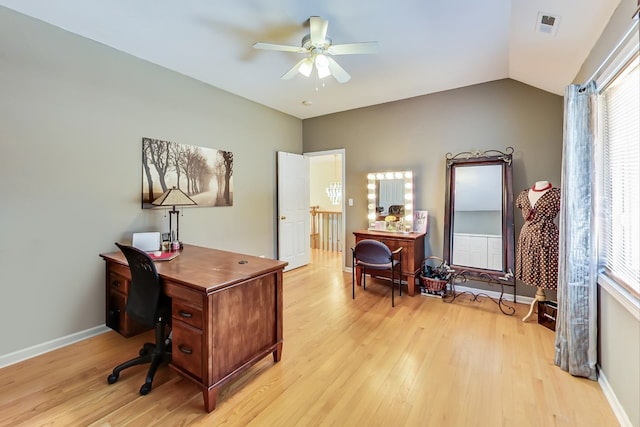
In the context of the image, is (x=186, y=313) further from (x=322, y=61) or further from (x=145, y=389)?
(x=322, y=61)

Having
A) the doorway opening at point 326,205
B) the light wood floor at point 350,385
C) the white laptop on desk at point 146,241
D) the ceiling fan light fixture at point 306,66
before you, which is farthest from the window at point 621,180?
the white laptop on desk at point 146,241

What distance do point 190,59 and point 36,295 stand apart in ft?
8.44

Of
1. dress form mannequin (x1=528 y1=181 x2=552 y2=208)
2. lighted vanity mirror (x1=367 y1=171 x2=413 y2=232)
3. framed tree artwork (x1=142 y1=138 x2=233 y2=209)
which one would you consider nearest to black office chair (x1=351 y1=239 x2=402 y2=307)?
lighted vanity mirror (x1=367 y1=171 x2=413 y2=232)

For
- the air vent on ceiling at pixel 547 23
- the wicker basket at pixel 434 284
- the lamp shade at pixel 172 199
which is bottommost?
the wicker basket at pixel 434 284

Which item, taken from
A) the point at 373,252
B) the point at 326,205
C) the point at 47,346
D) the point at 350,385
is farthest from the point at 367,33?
the point at 326,205

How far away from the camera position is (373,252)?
3.41 metres

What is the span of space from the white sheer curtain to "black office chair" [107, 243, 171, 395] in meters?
2.90

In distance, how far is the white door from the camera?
472 centimetres

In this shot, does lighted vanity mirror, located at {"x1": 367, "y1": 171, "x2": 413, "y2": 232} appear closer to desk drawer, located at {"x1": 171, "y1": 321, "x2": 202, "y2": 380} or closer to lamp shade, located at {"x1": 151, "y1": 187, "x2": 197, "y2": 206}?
lamp shade, located at {"x1": 151, "y1": 187, "x2": 197, "y2": 206}

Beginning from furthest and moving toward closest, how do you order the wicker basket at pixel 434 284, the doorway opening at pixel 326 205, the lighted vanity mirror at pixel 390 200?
1. the doorway opening at pixel 326 205
2. the lighted vanity mirror at pixel 390 200
3. the wicker basket at pixel 434 284

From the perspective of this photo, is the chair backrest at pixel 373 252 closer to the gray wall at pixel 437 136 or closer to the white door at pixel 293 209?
the gray wall at pixel 437 136

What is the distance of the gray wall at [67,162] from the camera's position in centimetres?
220

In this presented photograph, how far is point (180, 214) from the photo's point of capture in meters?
3.33

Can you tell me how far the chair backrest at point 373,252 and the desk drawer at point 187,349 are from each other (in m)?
2.19
